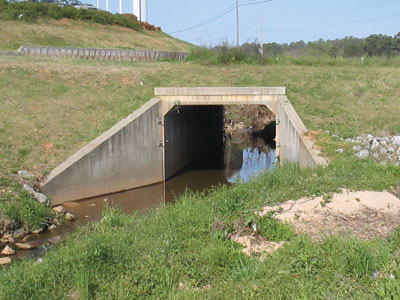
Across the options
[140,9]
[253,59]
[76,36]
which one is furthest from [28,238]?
[140,9]

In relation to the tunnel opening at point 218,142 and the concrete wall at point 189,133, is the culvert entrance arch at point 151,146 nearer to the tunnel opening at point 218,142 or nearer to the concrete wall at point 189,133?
the concrete wall at point 189,133

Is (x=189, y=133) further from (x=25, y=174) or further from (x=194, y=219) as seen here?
(x=194, y=219)

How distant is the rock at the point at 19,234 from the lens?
32.2ft

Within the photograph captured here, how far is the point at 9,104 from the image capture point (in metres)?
15.3

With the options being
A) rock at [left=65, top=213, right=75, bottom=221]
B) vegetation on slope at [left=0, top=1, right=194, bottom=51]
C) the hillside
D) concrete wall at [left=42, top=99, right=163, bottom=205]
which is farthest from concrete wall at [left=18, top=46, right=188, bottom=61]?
rock at [left=65, top=213, right=75, bottom=221]

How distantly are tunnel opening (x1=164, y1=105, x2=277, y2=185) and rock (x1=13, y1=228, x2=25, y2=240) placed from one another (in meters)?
6.15

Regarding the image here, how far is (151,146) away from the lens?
1570 centimetres

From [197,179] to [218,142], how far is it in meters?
8.74

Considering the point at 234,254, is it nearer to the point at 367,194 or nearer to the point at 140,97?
the point at 367,194

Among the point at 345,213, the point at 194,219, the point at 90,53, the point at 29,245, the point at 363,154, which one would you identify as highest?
the point at 90,53

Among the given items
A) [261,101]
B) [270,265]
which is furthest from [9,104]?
[270,265]

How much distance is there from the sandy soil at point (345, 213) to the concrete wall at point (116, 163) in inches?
280

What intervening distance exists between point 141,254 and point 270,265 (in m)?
1.91

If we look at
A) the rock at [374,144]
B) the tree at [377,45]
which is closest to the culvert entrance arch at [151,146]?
the rock at [374,144]
